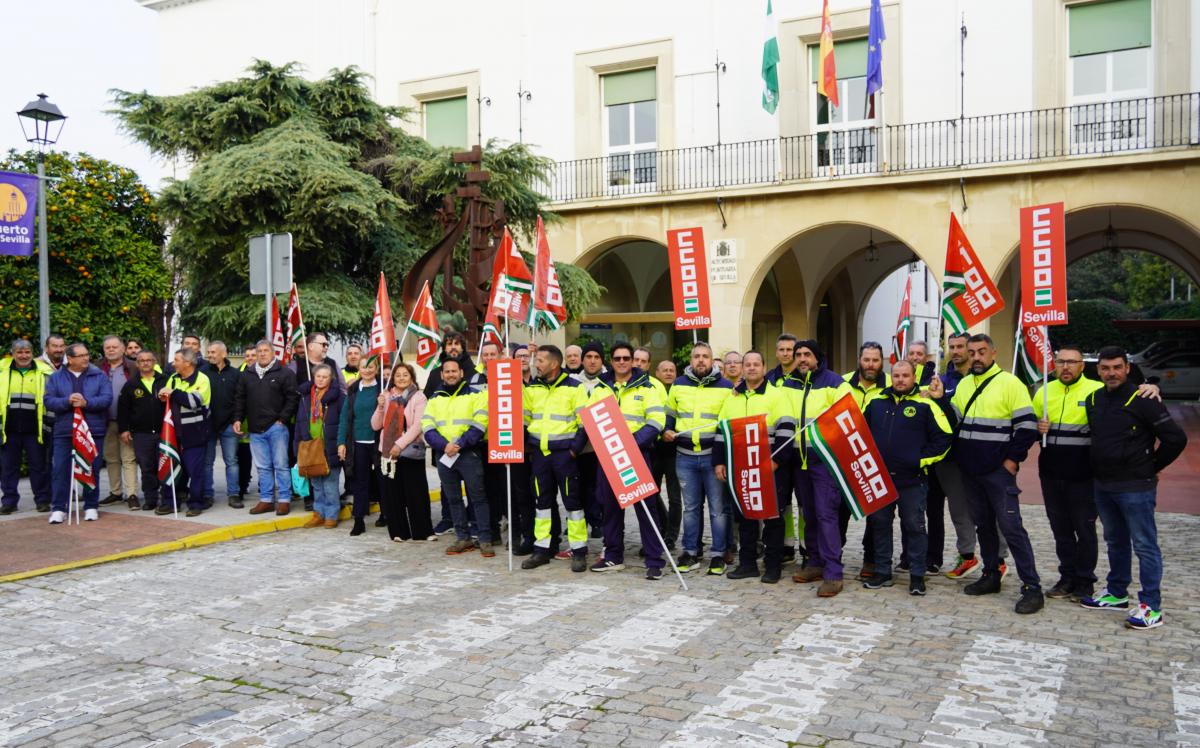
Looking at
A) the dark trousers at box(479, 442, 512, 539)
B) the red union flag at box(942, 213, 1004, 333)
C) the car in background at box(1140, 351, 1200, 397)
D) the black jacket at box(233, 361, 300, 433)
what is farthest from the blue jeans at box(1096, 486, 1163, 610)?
the car in background at box(1140, 351, 1200, 397)

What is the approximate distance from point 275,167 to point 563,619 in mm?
12196

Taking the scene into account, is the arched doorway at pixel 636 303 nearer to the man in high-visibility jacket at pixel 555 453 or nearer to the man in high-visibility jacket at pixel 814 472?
the man in high-visibility jacket at pixel 555 453

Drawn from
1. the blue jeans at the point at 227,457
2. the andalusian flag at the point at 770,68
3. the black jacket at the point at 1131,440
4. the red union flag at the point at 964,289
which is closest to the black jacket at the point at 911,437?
the black jacket at the point at 1131,440

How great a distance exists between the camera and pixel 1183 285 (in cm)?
6153

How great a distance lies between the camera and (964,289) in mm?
9680

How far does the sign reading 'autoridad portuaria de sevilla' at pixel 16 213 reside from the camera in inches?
527

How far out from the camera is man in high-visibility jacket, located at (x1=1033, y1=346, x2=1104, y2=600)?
7.29m

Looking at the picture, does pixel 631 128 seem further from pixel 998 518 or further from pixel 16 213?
pixel 998 518

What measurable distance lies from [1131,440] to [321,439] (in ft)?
24.7

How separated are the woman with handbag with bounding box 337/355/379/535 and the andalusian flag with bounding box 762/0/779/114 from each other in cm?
1298

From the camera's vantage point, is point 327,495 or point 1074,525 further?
point 327,495

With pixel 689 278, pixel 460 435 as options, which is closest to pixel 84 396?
pixel 460 435

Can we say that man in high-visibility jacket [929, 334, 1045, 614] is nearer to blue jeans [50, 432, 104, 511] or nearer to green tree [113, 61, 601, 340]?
blue jeans [50, 432, 104, 511]

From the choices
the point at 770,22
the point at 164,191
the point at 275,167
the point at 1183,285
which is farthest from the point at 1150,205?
the point at 1183,285
